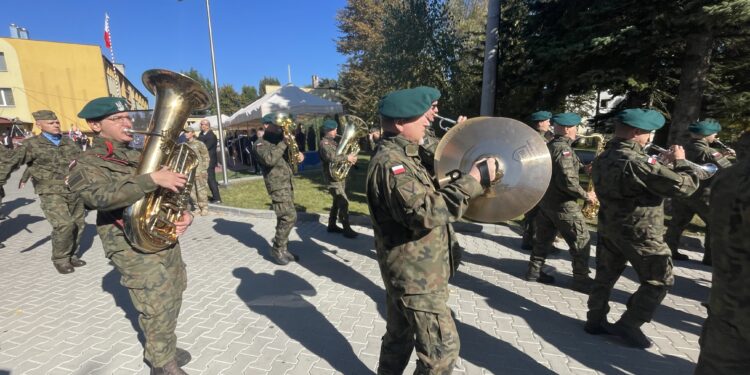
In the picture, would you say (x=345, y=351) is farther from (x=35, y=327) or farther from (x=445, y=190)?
(x=35, y=327)

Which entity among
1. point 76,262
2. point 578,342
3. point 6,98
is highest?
point 6,98

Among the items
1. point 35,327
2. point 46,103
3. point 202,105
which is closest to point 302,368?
point 202,105

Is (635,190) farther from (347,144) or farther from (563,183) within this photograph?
(347,144)

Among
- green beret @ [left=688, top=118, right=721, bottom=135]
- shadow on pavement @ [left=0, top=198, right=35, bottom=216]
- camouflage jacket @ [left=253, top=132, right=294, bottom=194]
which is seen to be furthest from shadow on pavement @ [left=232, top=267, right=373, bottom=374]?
shadow on pavement @ [left=0, top=198, right=35, bottom=216]

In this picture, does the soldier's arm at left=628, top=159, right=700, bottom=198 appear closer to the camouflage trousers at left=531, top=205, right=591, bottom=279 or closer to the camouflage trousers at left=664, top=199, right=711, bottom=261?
the camouflage trousers at left=531, top=205, right=591, bottom=279

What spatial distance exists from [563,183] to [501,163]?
2.75 m

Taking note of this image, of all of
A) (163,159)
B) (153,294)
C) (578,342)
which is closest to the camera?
(163,159)

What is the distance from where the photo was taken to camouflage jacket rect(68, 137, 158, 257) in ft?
7.75

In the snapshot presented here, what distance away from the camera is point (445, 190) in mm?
1872

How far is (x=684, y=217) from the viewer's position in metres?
5.31

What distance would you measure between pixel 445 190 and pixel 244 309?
334cm

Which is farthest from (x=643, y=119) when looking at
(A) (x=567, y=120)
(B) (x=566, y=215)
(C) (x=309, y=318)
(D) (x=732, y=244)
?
(C) (x=309, y=318)

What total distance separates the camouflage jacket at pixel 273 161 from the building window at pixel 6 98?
4299 centimetres

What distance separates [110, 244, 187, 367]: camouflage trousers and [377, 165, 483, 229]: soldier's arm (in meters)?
2.12
